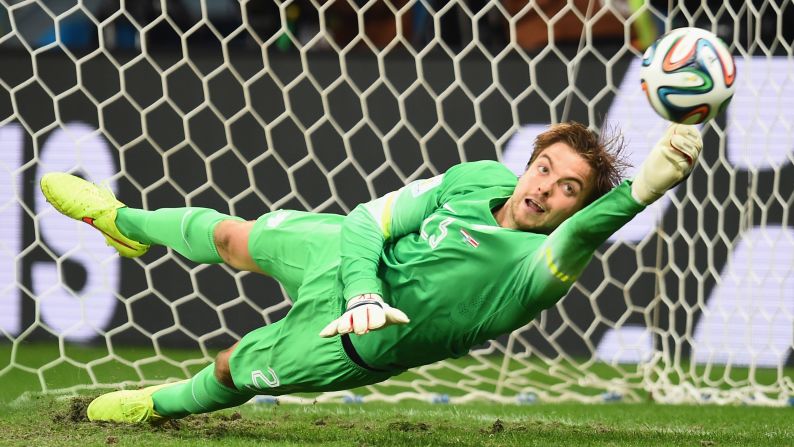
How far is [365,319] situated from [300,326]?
0.71 meters

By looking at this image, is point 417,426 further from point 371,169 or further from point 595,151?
point 371,169

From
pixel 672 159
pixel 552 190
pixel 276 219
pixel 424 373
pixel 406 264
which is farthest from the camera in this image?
pixel 424 373

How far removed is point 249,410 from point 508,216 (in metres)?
1.80

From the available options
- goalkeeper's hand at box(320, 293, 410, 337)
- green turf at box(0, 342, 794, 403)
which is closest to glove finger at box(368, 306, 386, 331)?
goalkeeper's hand at box(320, 293, 410, 337)

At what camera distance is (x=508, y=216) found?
3.38 m

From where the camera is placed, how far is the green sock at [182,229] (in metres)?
3.84

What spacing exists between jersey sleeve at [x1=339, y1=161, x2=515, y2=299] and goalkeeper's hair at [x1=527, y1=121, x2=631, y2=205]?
8.3 inches

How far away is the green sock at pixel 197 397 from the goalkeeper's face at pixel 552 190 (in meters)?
1.16

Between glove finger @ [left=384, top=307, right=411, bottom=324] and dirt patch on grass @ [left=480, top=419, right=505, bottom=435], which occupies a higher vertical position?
glove finger @ [left=384, top=307, right=411, bottom=324]

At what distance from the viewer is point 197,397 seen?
3.80 metres

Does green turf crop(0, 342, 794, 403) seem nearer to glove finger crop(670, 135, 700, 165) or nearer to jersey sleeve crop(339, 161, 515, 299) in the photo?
jersey sleeve crop(339, 161, 515, 299)

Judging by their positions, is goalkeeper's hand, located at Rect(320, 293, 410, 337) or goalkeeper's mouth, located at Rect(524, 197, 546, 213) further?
goalkeeper's mouth, located at Rect(524, 197, 546, 213)

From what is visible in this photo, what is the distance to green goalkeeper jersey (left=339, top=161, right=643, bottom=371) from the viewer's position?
3.24 m

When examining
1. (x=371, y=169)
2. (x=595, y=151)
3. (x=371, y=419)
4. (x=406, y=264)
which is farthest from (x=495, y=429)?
(x=371, y=169)
